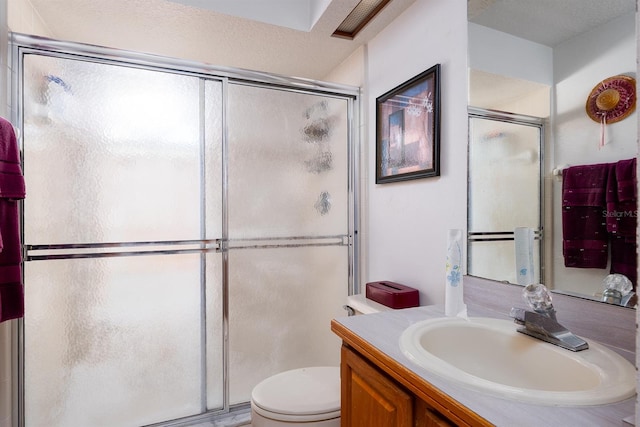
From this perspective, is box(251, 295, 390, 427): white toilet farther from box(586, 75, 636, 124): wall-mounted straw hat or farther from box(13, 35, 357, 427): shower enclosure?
box(586, 75, 636, 124): wall-mounted straw hat

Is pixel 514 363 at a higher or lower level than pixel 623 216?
lower

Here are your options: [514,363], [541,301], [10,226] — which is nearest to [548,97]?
[541,301]

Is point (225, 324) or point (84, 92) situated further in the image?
point (225, 324)

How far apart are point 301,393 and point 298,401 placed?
0.06 meters

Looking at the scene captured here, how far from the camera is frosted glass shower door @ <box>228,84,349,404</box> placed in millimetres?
1820

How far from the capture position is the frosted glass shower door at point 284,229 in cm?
182

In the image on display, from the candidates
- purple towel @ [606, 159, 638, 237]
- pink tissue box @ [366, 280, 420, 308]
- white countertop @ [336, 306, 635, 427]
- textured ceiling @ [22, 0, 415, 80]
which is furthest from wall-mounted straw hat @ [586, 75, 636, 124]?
textured ceiling @ [22, 0, 415, 80]

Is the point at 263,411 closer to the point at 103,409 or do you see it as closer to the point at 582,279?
the point at 103,409

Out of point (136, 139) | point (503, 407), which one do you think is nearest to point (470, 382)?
point (503, 407)

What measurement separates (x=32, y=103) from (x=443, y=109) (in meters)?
1.73

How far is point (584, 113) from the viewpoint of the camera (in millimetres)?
916

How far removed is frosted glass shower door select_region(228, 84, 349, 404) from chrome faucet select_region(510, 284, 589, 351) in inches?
48.3

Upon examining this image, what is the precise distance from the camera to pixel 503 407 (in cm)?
56

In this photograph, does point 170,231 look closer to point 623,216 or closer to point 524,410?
point 524,410
